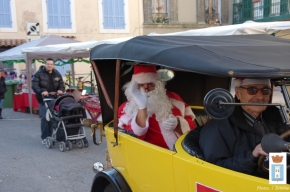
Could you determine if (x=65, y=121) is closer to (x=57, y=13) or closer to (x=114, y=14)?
(x=57, y=13)

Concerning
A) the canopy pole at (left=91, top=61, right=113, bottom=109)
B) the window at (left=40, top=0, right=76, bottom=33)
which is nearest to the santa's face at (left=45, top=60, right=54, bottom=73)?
the canopy pole at (left=91, top=61, right=113, bottom=109)

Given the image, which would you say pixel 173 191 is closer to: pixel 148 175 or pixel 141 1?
pixel 148 175

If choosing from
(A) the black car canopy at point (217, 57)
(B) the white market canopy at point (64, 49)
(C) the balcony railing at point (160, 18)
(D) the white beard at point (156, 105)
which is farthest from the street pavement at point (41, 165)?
(C) the balcony railing at point (160, 18)

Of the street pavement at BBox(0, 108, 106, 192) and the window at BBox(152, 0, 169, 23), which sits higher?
the window at BBox(152, 0, 169, 23)

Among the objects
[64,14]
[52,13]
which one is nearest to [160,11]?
[64,14]

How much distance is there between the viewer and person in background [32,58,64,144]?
7.82 m

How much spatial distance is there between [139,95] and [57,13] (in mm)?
17858

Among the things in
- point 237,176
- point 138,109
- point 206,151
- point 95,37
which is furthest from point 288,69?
point 95,37

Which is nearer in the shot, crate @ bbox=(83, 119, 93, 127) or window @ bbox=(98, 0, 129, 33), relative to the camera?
crate @ bbox=(83, 119, 93, 127)

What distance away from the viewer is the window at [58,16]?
1988 cm

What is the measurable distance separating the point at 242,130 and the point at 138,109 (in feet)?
3.33

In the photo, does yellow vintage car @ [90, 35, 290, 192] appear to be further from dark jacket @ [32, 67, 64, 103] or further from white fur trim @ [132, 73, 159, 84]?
dark jacket @ [32, 67, 64, 103]

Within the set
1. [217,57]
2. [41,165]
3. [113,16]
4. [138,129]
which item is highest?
[113,16]

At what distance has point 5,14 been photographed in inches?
753
